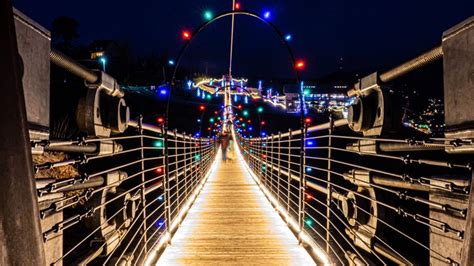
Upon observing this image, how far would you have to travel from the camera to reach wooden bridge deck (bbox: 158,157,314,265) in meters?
3.21

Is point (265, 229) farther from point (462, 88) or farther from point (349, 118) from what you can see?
point (462, 88)

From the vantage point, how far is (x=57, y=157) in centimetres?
1174

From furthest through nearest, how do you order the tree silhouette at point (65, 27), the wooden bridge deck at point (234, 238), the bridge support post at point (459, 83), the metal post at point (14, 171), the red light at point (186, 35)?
the tree silhouette at point (65, 27) < the red light at point (186, 35) < the wooden bridge deck at point (234, 238) < the bridge support post at point (459, 83) < the metal post at point (14, 171)

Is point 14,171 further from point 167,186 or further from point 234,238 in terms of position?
point 234,238

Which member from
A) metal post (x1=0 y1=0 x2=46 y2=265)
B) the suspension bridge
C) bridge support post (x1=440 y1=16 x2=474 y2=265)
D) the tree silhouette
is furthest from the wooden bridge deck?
the tree silhouette

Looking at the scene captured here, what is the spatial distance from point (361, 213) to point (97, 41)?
183ft

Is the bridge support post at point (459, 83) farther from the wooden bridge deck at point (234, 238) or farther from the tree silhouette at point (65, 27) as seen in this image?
the tree silhouette at point (65, 27)

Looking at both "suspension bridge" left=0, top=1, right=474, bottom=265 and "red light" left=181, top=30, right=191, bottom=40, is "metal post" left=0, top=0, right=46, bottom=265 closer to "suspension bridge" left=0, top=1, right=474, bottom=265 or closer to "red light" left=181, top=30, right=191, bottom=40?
"suspension bridge" left=0, top=1, right=474, bottom=265

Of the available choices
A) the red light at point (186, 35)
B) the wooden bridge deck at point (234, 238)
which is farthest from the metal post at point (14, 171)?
the red light at point (186, 35)

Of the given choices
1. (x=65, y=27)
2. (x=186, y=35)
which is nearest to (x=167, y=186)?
(x=186, y=35)

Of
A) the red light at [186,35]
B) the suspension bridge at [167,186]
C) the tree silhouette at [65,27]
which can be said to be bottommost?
the suspension bridge at [167,186]

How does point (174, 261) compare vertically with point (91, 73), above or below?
below

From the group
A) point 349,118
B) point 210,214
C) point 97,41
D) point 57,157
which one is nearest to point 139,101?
point 97,41

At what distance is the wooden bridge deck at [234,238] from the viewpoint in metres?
3.21
